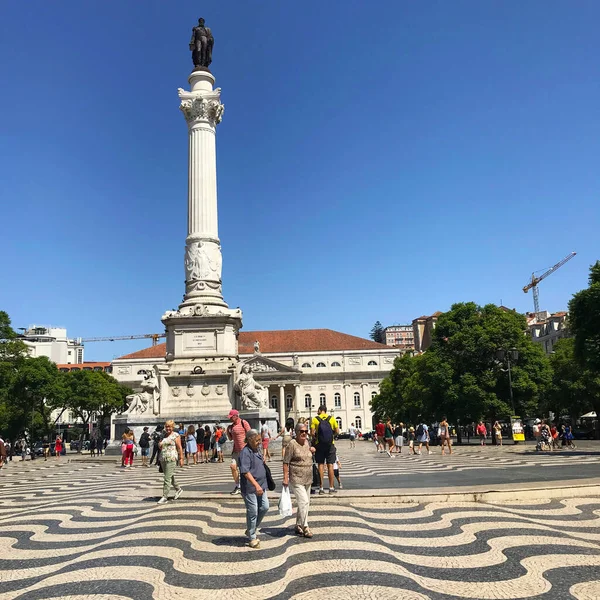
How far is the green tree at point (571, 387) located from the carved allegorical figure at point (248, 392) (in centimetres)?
2887

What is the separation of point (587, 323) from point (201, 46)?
27.6 metres

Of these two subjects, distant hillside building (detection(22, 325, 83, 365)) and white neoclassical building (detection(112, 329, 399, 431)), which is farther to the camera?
distant hillside building (detection(22, 325, 83, 365))

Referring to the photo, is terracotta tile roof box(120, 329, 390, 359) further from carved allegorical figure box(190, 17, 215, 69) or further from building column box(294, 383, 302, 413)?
carved allegorical figure box(190, 17, 215, 69)

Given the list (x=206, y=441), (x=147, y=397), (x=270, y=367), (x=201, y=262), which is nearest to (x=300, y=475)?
(x=206, y=441)

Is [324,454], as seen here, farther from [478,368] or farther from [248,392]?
[478,368]

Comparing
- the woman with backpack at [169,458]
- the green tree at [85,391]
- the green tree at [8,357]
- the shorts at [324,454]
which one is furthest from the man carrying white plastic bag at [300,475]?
the green tree at [85,391]

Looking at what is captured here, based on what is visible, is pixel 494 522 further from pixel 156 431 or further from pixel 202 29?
pixel 202 29

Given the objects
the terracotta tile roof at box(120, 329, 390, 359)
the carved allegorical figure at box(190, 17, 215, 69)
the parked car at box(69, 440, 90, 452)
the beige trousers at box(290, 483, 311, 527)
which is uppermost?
the carved allegorical figure at box(190, 17, 215, 69)

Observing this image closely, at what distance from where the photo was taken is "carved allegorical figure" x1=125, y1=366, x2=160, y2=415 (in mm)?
26625

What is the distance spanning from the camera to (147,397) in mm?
26750

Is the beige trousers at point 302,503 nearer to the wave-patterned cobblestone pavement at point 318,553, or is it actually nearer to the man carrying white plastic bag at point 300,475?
the man carrying white plastic bag at point 300,475

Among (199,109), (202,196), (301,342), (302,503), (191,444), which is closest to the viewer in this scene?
(302,503)

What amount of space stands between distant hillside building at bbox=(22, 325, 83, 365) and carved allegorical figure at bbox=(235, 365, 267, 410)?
86.2 m

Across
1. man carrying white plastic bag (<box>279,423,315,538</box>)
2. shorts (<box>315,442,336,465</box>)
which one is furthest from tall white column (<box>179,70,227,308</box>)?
man carrying white plastic bag (<box>279,423,315,538</box>)
